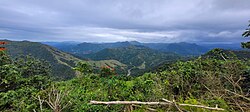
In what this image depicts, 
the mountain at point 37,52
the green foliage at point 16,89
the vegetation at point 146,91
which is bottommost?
the mountain at point 37,52

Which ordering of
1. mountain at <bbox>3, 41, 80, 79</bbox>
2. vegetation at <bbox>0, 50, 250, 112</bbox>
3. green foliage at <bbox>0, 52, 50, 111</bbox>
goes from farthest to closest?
mountain at <bbox>3, 41, 80, 79</bbox>, green foliage at <bbox>0, 52, 50, 111</bbox>, vegetation at <bbox>0, 50, 250, 112</bbox>

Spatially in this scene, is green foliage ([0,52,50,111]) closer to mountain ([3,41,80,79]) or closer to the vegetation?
the vegetation

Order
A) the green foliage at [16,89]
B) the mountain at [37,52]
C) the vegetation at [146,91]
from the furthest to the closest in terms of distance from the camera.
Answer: the mountain at [37,52] < the green foliage at [16,89] < the vegetation at [146,91]

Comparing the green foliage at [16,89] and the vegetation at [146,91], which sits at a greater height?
the vegetation at [146,91]

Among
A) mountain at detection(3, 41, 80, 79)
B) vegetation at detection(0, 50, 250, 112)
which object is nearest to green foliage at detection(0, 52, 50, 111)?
vegetation at detection(0, 50, 250, 112)

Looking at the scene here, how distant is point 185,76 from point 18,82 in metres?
12.9

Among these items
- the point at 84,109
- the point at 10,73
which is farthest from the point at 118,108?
the point at 10,73

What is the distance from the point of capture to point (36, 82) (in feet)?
59.5

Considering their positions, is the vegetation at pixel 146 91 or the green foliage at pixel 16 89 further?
the green foliage at pixel 16 89

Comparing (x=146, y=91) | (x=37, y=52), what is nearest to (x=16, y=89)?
(x=146, y=91)

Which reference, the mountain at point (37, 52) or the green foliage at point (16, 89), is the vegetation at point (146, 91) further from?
the mountain at point (37, 52)

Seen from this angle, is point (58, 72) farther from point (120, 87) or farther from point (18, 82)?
point (120, 87)

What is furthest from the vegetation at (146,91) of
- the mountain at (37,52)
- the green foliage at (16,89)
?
the mountain at (37,52)

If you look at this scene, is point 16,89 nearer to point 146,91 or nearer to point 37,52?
point 146,91
